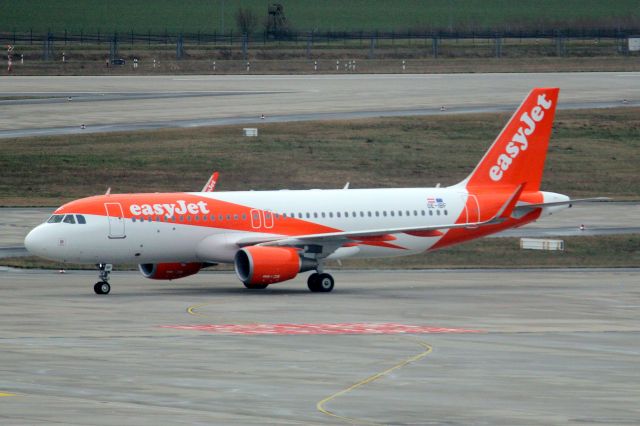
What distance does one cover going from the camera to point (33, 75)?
124938 mm

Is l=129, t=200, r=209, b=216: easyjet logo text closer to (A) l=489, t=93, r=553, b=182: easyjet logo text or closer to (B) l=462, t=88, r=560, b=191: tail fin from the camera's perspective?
(B) l=462, t=88, r=560, b=191: tail fin

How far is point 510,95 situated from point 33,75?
45.1 m

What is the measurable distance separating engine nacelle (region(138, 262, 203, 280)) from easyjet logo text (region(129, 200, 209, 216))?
2582 millimetres

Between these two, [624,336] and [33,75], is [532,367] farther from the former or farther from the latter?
[33,75]

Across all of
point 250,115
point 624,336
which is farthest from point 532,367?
point 250,115

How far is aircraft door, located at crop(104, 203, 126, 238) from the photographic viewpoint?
168 feet

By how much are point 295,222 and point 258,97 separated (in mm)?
54977

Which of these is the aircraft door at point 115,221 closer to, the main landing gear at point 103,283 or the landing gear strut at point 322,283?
the main landing gear at point 103,283

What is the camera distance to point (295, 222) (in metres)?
54.2

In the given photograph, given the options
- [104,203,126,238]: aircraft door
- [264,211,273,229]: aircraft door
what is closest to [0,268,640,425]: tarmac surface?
[104,203,126,238]: aircraft door

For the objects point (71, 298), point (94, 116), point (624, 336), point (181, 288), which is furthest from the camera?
point (94, 116)

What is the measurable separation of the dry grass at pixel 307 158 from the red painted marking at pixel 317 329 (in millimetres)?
38735

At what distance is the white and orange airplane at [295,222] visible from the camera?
51156 millimetres

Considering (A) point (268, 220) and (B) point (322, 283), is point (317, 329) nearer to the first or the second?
(B) point (322, 283)
